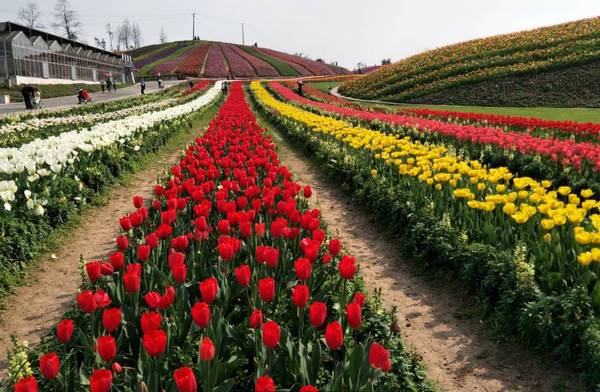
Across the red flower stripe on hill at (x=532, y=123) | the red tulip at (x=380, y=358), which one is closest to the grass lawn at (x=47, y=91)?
the red flower stripe on hill at (x=532, y=123)

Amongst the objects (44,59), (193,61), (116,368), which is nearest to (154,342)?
(116,368)

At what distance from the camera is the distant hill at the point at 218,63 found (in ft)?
264

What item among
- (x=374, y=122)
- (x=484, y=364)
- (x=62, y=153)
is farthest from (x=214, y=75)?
(x=484, y=364)

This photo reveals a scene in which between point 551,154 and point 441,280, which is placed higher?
point 551,154

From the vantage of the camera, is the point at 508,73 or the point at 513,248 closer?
the point at 513,248

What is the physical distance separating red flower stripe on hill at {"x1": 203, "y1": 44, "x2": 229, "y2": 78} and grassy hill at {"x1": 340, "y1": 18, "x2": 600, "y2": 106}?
40.5 m

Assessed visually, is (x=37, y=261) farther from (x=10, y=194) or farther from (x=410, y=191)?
(x=410, y=191)

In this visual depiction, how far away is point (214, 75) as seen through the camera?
7744cm

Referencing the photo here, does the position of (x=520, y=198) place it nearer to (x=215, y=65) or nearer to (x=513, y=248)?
(x=513, y=248)

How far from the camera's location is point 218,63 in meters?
87.4

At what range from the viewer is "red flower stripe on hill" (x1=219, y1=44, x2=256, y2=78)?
261 ft

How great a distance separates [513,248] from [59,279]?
16.4 ft

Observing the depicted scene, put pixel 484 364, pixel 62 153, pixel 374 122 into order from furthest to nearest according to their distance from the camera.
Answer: pixel 374 122 < pixel 62 153 < pixel 484 364

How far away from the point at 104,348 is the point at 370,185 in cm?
677
